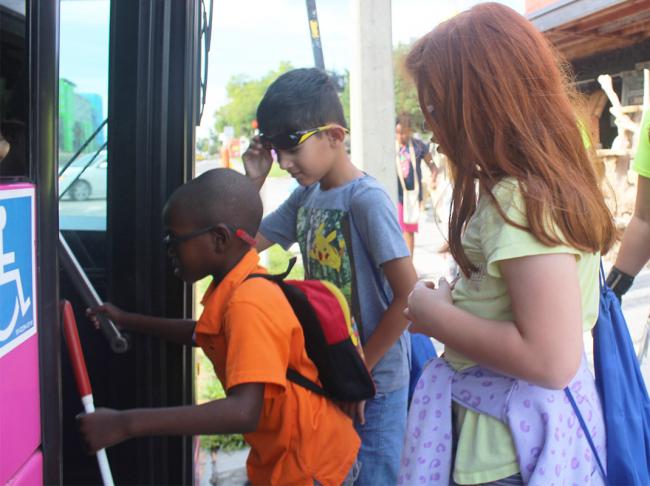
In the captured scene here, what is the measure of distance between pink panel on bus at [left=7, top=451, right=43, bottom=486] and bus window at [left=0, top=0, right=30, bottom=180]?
0.49 m

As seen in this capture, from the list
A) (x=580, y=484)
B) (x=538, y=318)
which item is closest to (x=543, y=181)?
(x=538, y=318)

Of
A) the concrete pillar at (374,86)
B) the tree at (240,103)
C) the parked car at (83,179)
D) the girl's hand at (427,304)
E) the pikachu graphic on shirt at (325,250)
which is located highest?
the tree at (240,103)

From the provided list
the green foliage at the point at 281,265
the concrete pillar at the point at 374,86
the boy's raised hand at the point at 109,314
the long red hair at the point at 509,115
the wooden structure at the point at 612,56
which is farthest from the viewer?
the wooden structure at the point at 612,56

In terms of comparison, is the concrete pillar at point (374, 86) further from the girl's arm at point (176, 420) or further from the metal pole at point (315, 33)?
the girl's arm at point (176, 420)

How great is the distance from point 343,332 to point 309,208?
2.03ft

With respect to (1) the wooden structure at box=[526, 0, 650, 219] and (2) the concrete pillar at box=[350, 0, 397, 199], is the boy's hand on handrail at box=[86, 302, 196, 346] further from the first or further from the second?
(1) the wooden structure at box=[526, 0, 650, 219]

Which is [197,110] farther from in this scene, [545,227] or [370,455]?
[545,227]

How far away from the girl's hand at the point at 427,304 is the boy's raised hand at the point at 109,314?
0.97 metres

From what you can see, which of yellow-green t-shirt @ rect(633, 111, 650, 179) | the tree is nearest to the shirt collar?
yellow-green t-shirt @ rect(633, 111, 650, 179)

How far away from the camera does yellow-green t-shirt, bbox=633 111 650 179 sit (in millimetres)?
2262

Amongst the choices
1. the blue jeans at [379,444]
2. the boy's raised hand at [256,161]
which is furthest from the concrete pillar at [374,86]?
the blue jeans at [379,444]

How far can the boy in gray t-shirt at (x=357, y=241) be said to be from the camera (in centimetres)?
189

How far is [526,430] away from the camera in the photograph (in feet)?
3.95

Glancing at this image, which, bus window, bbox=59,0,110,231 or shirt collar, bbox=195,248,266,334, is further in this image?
bus window, bbox=59,0,110,231
